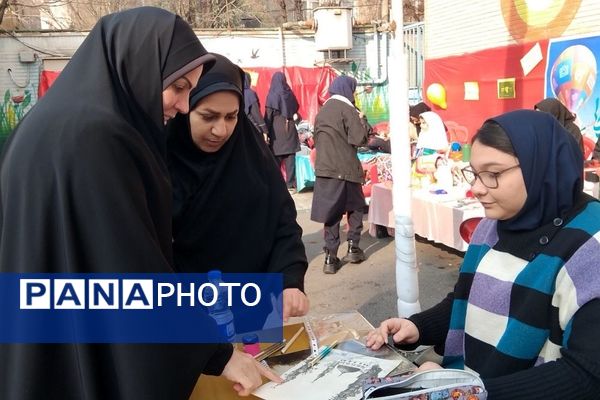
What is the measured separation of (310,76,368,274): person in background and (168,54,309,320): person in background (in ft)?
10.7

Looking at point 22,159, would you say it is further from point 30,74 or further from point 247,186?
point 30,74

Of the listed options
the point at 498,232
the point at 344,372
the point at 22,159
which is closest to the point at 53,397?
the point at 22,159

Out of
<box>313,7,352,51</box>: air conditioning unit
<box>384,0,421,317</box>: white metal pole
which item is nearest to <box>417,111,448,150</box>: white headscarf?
<box>384,0,421,317</box>: white metal pole

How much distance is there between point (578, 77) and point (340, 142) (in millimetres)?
3929

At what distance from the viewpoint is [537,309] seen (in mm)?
1287

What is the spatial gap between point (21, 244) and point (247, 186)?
922 millimetres

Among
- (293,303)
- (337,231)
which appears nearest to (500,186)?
(293,303)

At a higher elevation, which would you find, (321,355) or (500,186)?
(500,186)

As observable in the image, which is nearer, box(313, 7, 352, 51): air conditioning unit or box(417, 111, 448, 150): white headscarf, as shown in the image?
box(417, 111, 448, 150): white headscarf

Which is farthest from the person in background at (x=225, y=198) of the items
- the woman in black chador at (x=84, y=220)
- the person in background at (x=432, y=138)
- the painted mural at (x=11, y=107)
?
the painted mural at (x=11, y=107)

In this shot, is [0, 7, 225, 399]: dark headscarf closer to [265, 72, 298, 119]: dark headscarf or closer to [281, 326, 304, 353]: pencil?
[281, 326, 304, 353]: pencil

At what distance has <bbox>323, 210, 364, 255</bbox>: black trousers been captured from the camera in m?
5.32

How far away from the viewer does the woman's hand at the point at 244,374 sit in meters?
1.31

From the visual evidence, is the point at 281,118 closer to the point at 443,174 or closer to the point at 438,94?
the point at 438,94
